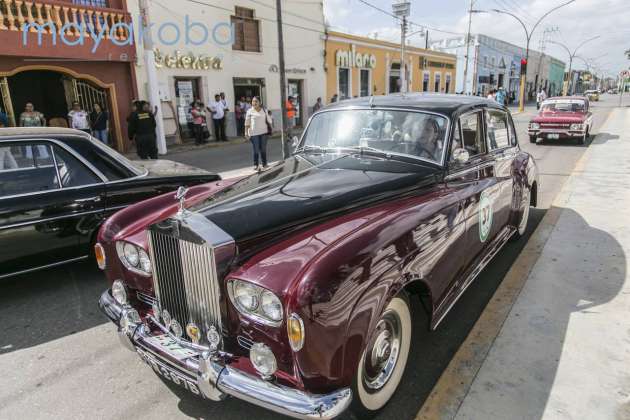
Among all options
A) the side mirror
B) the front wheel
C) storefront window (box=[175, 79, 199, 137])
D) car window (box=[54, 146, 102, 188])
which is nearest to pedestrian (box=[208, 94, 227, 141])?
storefront window (box=[175, 79, 199, 137])

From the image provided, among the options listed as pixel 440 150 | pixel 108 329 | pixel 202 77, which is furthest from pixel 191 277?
pixel 202 77

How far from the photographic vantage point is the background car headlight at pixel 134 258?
272 cm

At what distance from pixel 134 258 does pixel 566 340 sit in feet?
10.0

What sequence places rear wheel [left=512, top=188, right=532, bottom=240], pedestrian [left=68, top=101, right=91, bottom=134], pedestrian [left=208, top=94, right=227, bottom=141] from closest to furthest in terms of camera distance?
rear wheel [left=512, top=188, right=532, bottom=240] < pedestrian [left=68, top=101, right=91, bottom=134] < pedestrian [left=208, top=94, right=227, bottom=141]

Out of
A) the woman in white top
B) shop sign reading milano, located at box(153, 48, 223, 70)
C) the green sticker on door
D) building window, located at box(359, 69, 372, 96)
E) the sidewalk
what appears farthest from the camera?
building window, located at box(359, 69, 372, 96)

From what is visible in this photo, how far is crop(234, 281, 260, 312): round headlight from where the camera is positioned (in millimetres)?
2080

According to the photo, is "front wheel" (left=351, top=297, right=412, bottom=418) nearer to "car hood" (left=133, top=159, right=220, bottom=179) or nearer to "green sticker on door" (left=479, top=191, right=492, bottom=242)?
"green sticker on door" (left=479, top=191, right=492, bottom=242)

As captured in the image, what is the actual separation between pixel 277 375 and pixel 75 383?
169 centimetres

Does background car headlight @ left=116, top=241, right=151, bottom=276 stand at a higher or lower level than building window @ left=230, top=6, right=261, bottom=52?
lower

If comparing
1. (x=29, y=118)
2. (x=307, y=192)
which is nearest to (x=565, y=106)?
(x=307, y=192)

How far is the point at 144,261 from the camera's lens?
272 centimetres

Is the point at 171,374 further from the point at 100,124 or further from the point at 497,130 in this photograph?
the point at 100,124

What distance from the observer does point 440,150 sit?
339 centimetres

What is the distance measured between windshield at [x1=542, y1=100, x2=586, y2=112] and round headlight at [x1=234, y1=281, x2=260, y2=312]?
623 inches
